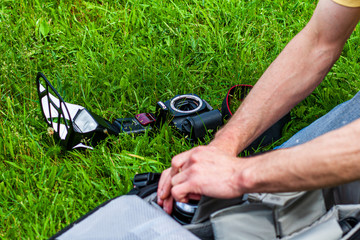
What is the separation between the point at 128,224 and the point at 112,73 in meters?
1.56

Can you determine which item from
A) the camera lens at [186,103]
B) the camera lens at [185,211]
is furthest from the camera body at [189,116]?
the camera lens at [185,211]

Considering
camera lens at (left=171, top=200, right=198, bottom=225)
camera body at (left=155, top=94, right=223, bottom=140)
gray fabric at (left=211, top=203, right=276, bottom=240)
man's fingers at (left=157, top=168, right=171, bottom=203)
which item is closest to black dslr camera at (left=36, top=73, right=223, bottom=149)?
camera body at (left=155, top=94, right=223, bottom=140)

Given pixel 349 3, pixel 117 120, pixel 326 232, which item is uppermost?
pixel 349 3

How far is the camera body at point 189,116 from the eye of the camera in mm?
2430

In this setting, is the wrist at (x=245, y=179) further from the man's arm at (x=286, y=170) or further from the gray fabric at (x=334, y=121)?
the gray fabric at (x=334, y=121)

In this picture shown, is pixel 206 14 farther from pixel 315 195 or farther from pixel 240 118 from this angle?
pixel 315 195

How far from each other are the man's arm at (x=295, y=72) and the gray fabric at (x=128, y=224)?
19.5 inches

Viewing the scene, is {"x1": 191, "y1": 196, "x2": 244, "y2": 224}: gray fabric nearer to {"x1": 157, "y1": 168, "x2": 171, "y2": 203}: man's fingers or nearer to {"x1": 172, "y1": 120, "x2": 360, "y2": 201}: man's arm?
{"x1": 172, "y1": 120, "x2": 360, "y2": 201}: man's arm

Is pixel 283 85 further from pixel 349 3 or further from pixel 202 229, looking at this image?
pixel 202 229

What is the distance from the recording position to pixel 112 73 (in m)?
2.87

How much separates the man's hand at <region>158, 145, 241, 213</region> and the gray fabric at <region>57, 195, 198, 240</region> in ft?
0.36

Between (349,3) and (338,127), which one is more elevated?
(349,3)

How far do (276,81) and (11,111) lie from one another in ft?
4.77

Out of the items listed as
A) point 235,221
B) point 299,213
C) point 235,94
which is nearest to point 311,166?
point 299,213
